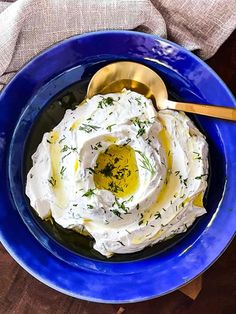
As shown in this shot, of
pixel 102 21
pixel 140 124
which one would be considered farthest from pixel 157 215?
pixel 102 21

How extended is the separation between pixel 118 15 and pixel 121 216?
1.11ft

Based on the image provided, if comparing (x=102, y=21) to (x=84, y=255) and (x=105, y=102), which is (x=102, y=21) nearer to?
(x=105, y=102)

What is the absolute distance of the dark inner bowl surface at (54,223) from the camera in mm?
1135

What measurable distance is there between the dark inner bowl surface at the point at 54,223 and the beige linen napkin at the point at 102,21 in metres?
0.09

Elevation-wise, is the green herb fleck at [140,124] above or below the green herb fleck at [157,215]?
above

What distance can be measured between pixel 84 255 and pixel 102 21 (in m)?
0.40

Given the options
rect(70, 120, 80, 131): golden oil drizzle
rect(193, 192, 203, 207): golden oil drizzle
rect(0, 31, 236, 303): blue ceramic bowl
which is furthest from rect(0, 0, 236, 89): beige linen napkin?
rect(193, 192, 203, 207): golden oil drizzle

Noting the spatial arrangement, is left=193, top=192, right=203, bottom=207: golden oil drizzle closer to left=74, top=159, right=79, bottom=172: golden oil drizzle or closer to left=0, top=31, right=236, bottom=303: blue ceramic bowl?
left=0, top=31, right=236, bottom=303: blue ceramic bowl

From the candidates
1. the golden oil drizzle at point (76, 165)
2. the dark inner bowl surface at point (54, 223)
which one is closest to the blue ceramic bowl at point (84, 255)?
the dark inner bowl surface at point (54, 223)

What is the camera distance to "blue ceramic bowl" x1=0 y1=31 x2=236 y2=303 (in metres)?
1.10

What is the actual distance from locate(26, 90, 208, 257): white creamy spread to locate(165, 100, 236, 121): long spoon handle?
1cm

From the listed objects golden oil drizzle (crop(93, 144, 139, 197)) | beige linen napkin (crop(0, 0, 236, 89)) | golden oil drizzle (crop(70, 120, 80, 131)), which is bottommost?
golden oil drizzle (crop(93, 144, 139, 197))

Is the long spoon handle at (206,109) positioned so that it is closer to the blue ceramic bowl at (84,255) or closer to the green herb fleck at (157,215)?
the blue ceramic bowl at (84,255)

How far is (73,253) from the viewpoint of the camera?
1136 millimetres
